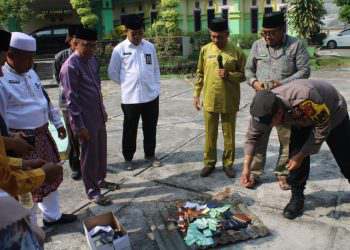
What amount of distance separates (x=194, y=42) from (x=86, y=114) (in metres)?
15.0

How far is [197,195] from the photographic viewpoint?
4449 mm

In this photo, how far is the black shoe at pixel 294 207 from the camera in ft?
12.6

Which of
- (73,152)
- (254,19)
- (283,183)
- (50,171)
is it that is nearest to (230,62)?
(283,183)

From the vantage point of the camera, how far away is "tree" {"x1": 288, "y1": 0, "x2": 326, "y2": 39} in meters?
17.9

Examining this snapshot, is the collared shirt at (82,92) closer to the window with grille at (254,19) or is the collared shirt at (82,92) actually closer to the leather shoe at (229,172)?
the leather shoe at (229,172)

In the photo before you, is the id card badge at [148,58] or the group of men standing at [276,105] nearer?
the group of men standing at [276,105]

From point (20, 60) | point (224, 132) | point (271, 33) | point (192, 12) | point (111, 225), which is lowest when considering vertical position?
point (111, 225)

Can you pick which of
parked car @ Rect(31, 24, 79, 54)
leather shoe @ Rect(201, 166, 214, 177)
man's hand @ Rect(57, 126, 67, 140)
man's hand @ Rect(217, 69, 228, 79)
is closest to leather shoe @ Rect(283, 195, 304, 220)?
leather shoe @ Rect(201, 166, 214, 177)

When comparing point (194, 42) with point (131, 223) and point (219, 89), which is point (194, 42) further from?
point (131, 223)

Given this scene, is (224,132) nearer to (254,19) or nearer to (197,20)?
(254,19)

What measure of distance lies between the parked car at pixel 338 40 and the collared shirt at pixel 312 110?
76.4ft

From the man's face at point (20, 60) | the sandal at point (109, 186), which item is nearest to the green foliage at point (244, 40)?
the sandal at point (109, 186)

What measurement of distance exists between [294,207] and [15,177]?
2672 millimetres

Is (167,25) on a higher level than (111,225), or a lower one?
higher
